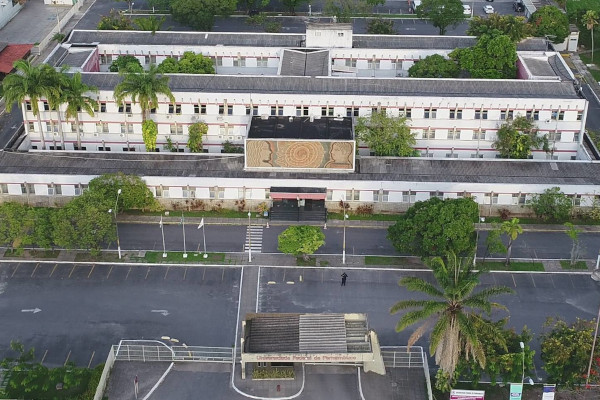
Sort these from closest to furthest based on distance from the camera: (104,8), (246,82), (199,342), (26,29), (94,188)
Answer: (199,342) → (94,188) → (246,82) → (26,29) → (104,8)

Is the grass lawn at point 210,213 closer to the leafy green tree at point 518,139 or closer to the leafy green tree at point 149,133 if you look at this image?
the leafy green tree at point 149,133

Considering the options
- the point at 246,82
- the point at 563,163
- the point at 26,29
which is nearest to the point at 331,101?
the point at 246,82

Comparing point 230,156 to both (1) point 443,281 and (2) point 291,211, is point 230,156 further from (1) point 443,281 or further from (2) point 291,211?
(1) point 443,281

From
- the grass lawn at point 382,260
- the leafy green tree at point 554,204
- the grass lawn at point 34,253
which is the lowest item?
the grass lawn at point 382,260

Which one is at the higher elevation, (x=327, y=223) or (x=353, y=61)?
(x=353, y=61)

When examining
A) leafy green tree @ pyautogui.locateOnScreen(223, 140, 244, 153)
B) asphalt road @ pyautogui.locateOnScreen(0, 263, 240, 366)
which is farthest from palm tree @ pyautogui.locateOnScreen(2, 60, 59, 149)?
asphalt road @ pyautogui.locateOnScreen(0, 263, 240, 366)

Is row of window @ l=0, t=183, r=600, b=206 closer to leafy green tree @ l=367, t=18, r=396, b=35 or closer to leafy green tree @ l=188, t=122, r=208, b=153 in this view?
leafy green tree @ l=188, t=122, r=208, b=153

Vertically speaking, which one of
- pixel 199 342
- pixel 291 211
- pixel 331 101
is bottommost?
pixel 199 342

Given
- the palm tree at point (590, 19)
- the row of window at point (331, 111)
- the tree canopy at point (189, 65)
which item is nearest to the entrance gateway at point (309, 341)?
the row of window at point (331, 111)
